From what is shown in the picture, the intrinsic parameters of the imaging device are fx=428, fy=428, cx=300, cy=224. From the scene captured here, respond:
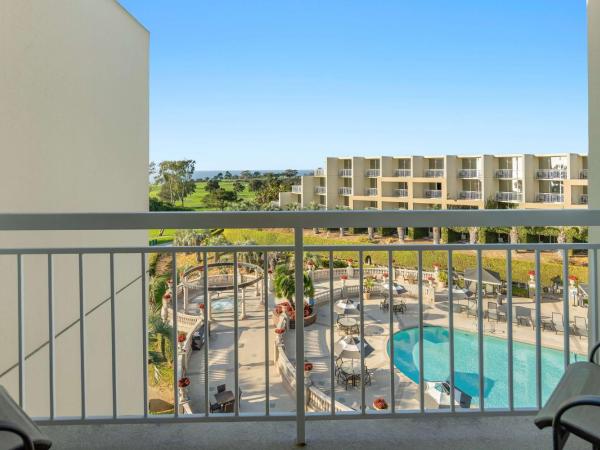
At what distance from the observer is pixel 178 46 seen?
70.3 ft

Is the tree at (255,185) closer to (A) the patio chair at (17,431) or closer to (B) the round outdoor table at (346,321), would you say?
(B) the round outdoor table at (346,321)

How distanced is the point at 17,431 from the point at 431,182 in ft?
50.6

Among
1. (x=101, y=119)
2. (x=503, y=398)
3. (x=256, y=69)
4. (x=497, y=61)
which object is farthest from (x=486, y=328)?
(x=256, y=69)

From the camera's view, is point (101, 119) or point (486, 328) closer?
point (101, 119)

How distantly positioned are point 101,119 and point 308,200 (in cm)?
869

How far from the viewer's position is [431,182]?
50.3 ft

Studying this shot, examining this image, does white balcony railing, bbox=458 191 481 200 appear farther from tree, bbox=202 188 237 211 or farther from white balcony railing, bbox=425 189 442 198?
tree, bbox=202 188 237 211

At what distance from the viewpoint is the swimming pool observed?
945cm

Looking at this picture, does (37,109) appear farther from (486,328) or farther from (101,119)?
(486,328)

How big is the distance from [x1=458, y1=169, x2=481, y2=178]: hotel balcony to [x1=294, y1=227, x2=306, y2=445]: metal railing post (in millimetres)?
14260

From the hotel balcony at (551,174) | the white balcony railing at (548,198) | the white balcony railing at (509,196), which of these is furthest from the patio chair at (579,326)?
the white balcony railing at (509,196)

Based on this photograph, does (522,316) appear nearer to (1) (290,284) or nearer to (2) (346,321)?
(2) (346,321)

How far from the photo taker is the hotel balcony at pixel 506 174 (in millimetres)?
13874

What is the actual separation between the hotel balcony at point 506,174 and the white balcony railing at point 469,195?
95 centimetres
